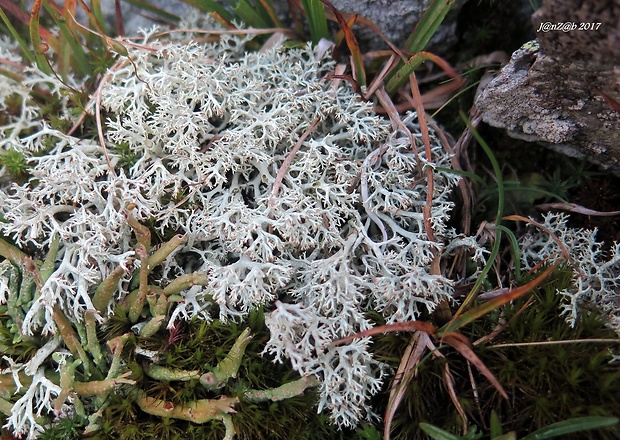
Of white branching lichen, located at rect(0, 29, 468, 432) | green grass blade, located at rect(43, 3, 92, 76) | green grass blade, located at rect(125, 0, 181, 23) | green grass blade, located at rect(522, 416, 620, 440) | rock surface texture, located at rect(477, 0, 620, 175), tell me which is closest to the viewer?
green grass blade, located at rect(522, 416, 620, 440)

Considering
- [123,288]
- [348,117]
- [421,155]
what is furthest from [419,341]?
[123,288]

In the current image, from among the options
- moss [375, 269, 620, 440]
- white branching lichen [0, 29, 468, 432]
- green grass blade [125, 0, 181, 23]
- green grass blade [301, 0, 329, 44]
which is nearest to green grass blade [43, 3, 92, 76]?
white branching lichen [0, 29, 468, 432]

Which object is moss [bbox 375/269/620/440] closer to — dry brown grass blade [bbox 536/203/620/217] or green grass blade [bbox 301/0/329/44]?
dry brown grass blade [bbox 536/203/620/217]

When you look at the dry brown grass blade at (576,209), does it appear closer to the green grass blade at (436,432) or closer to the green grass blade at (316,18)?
the green grass blade at (436,432)

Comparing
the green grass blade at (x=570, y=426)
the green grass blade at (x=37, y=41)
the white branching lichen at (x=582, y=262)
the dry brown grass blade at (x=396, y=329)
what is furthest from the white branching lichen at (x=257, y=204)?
the green grass blade at (x=570, y=426)

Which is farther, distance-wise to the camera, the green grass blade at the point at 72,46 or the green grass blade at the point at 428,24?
the green grass blade at the point at 72,46

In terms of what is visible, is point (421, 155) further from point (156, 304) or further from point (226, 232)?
point (156, 304)

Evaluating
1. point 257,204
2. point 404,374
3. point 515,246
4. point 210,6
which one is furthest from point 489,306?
point 210,6
